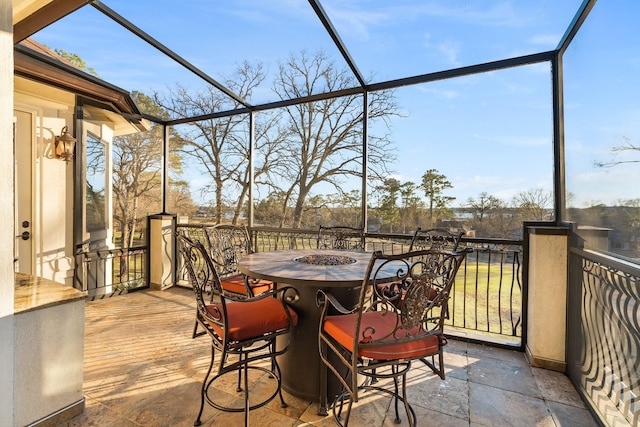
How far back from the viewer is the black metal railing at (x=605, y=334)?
1437 millimetres

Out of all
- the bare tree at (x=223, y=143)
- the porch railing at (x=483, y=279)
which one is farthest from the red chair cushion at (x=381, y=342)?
the bare tree at (x=223, y=143)

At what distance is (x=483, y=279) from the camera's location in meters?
4.03

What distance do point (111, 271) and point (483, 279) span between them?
5.18m

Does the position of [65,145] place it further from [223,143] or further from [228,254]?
[223,143]

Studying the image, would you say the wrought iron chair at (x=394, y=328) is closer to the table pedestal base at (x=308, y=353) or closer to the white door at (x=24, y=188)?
the table pedestal base at (x=308, y=353)

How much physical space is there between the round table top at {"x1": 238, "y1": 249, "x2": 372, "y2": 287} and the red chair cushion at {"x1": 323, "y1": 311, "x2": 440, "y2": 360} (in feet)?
0.78

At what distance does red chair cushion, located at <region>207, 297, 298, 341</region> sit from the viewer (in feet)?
5.18

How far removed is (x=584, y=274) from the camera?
2.03m

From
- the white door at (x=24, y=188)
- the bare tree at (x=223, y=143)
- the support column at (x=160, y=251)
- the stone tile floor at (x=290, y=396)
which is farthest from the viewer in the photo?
the bare tree at (x=223, y=143)

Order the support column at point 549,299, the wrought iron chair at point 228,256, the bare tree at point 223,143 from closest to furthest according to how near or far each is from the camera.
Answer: the support column at point 549,299, the wrought iron chair at point 228,256, the bare tree at point 223,143

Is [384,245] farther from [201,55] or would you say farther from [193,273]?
[201,55]

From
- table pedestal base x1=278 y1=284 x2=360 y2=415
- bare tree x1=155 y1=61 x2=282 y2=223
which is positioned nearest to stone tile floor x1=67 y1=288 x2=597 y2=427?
table pedestal base x1=278 y1=284 x2=360 y2=415

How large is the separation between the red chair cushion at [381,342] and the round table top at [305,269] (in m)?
0.24

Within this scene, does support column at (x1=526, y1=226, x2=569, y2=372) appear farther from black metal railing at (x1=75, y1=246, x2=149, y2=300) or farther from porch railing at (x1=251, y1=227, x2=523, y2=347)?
black metal railing at (x1=75, y1=246, x2=149, y2=300)
